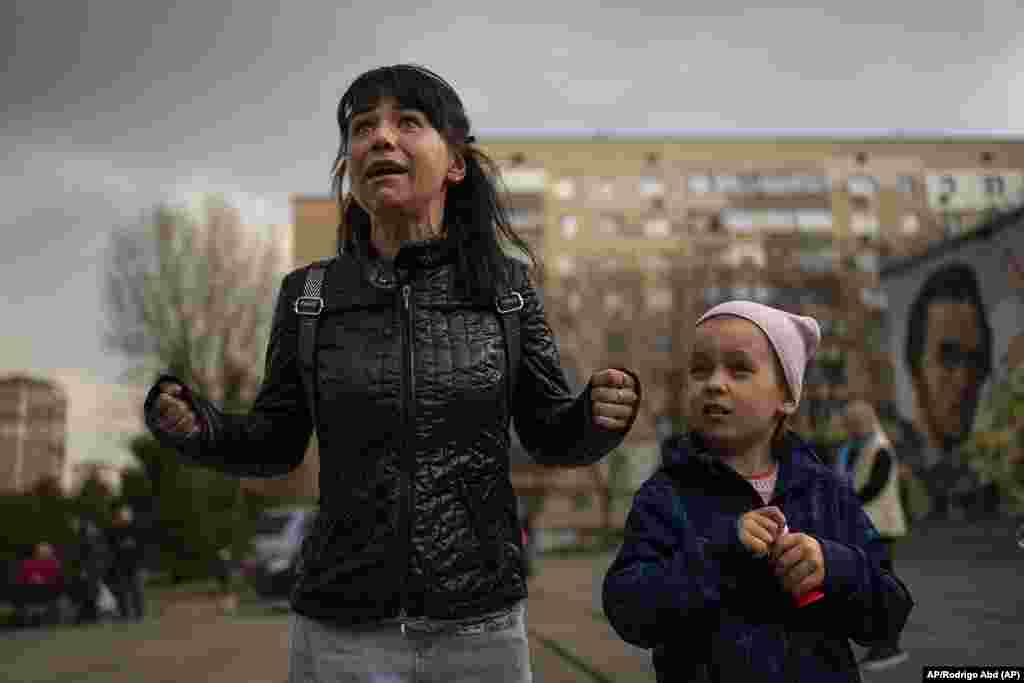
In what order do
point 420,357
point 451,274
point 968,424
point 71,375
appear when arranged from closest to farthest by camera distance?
point 420,357, point 451,274, point 968,424, point 71,375

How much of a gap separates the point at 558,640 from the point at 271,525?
43.0 ft

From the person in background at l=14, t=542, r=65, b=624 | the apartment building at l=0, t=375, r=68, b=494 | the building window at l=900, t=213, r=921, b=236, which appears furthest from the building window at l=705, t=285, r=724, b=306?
the apartment building at l=0, t=375, r=68, b=494

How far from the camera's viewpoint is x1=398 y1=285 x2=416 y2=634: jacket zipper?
1814mm

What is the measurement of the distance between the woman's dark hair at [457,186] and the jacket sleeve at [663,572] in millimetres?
548

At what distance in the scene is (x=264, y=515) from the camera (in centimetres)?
2112

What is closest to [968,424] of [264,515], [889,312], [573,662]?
[889,312]

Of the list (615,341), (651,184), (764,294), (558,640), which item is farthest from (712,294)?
(558,640)

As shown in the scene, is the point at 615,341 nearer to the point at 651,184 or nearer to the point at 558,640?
the point at 651,184

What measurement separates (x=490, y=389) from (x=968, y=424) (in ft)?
86.5

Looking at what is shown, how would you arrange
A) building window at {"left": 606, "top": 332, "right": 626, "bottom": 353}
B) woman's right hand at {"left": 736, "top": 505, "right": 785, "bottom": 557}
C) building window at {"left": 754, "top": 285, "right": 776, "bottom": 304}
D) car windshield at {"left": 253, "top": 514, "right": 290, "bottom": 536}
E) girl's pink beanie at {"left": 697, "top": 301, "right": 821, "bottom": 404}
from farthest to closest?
1. building window at {"left": 754, "top": 285, "right": 776, "bottom": 304}
2. building window at {"left": 606, "top": 332, "right": 626, "bottom": 353}
3. car windshield at {"left": 253, "top": 514, "right": 290, "bottom": 536}
4. girl's pink beanie at {"left": 697, "top": 301, "right": 821, "bottom": 404}
5. woman's right hand at {"left": 736, "top": 505, "right": 785, "bottom": 557}

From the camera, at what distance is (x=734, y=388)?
6.82ft

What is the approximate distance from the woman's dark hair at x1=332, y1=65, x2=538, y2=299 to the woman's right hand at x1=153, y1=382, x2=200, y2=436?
0.55 m

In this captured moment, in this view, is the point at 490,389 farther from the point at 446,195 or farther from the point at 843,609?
the point at 843,609

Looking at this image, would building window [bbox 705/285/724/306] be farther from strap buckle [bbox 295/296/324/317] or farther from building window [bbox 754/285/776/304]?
strap buckle [bbox 295/296/324/317]
